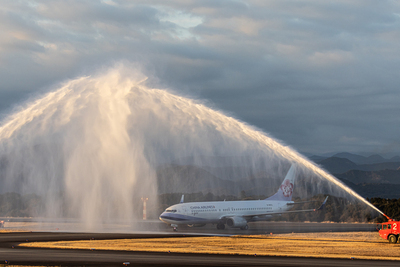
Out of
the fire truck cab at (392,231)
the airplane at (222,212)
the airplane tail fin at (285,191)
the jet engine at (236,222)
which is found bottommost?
the fire truck cab at (392,231)

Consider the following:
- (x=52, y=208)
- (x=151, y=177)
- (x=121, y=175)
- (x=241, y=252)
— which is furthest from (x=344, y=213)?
(x=241, y=252)

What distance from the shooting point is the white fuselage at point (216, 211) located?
226ft

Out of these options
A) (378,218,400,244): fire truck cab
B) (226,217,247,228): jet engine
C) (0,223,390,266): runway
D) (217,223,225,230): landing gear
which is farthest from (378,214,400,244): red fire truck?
(217,223,225,230): landing gear

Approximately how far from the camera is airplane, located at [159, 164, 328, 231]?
6900 centimetres

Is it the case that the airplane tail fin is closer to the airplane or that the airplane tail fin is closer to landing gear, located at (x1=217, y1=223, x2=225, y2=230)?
the airplane

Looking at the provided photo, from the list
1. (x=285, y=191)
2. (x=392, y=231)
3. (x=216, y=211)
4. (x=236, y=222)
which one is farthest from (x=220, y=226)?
(x=392, y=231)

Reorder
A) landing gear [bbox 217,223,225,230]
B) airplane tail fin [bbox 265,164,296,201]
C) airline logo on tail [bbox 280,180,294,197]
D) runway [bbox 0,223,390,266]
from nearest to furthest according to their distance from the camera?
runway [bbox 0,223,390,266], landing gear [bbox 217,223,225,230], airplane tail fin [bbox 265,164,296,201], airline logo on tail [bbox 280,180,294,197]

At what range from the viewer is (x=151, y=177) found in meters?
88.6

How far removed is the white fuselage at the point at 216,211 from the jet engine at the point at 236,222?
105cm

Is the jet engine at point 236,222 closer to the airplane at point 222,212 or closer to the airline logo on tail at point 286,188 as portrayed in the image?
the airplane at point 222,212

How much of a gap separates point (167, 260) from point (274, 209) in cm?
5158

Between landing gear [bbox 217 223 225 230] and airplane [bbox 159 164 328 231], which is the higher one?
airplane [bbox 159 164 328 231]

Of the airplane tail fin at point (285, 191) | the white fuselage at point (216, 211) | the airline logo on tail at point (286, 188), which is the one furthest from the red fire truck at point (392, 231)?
the airline logo on tail at point (286, 188)

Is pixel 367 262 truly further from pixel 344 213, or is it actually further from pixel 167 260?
pixel 344 213
